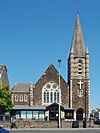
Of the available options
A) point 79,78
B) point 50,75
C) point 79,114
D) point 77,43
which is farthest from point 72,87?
point 77,43

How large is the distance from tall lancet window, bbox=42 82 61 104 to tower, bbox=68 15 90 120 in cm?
330

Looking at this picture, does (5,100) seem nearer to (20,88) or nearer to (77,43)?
(77,43)

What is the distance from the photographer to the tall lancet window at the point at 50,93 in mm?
86000

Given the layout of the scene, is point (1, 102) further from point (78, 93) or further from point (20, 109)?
point (78, 93)

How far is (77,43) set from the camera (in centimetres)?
8944

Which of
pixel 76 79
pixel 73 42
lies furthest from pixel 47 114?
pixel 73 42

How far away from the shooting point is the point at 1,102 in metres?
75.3

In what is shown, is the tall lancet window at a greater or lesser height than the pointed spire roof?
lesser

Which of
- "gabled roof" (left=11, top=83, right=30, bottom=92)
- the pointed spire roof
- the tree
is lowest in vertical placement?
the tree

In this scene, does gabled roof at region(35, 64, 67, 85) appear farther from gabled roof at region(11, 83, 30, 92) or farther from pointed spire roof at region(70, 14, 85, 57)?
gabled roof at region(11, 83, 30, 92)

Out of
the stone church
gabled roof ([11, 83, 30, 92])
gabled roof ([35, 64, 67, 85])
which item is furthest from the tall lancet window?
gabled roof ([11, 83, 30, 92])

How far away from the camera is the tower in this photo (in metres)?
84.1

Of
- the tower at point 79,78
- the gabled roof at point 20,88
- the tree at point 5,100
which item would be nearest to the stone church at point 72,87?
the tower at point 79,78

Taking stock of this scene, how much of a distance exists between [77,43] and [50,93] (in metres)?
13.2
